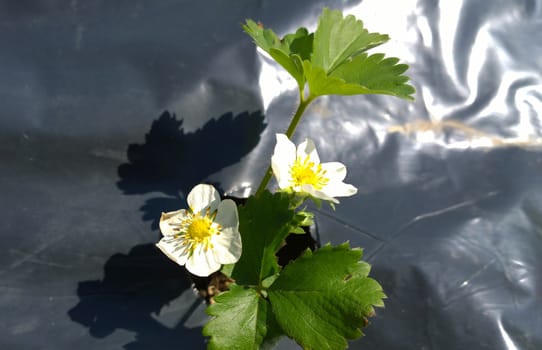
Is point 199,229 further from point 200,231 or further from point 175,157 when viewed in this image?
point 175,157

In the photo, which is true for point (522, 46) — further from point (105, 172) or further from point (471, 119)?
point (105, 172)

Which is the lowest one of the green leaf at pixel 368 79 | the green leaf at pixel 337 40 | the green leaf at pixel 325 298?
the green leaf at pixel 325 298

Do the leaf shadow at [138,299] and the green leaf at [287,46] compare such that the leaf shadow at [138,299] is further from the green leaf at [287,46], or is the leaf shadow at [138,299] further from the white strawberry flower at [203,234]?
the green leaf at [287,46]

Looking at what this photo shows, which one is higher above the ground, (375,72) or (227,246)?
(375,72)

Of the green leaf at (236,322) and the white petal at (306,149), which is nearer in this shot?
the green leaf at (236,322)

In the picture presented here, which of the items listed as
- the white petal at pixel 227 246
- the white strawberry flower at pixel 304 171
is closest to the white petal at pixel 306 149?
the white strawberry flower at pixel 304 171

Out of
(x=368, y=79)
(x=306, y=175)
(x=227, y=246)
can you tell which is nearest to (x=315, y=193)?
(x=306, y=175)
